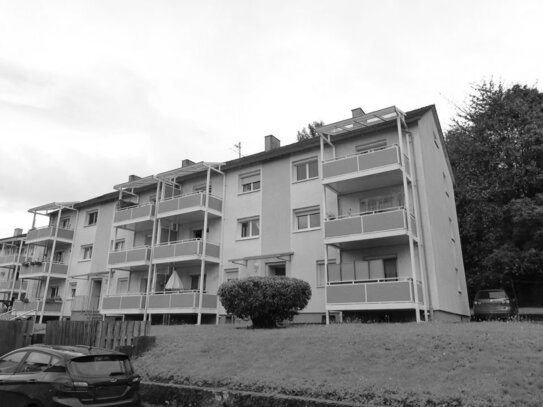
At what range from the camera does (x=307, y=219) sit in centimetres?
2234

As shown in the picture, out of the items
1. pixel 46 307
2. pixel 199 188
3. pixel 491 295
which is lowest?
pixel 46 307

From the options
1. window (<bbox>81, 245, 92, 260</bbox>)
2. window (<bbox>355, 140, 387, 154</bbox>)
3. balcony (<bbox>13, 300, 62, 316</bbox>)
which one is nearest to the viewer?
window (<bbox>355, 140, 387, 154</bbox>)

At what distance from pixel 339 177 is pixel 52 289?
26.6m

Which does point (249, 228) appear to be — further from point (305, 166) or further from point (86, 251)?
point (86, 251)

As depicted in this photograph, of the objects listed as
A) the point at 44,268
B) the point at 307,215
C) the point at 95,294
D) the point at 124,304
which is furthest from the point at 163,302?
the point at 44,268

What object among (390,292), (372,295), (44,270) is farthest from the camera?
(44,270)

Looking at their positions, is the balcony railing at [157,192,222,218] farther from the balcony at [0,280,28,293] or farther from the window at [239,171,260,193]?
the balcony at [0,280,28,293]

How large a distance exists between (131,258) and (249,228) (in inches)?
310

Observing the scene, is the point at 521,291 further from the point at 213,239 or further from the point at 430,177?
the point at 213,239

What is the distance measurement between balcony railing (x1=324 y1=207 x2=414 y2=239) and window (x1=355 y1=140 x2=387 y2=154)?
11.6 ft

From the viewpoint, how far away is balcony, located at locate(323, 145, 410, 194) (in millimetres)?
18703

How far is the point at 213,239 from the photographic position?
2539cm

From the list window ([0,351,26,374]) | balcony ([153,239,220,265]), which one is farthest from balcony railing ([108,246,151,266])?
window ([0,351,26,374])

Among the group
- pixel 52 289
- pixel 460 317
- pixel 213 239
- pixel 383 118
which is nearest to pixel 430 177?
pixel 383 118
